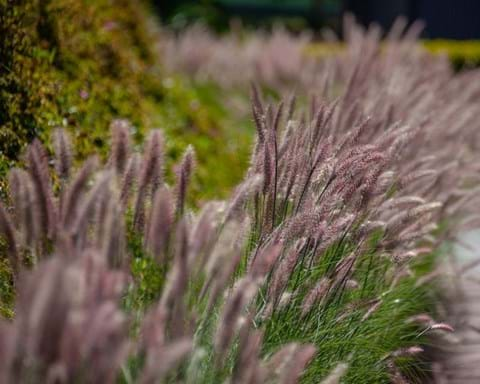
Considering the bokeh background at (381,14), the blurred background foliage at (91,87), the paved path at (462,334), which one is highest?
the blurred background foliage at (91,87)

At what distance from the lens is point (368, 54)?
473 centimetres

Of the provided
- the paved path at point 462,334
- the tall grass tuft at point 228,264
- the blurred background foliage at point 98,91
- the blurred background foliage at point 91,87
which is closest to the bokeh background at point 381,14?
the blurred background foliage at point 98,91

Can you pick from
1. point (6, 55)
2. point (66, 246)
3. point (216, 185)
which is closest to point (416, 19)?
point (216, 185)

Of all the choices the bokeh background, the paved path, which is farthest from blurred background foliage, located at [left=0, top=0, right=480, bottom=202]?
the bokeh background

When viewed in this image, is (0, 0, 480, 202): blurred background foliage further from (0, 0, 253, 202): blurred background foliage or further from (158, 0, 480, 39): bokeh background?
(158, 0, 480, 39): bokeh background

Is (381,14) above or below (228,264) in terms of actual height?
below

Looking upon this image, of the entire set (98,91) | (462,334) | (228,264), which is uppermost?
(228,264)

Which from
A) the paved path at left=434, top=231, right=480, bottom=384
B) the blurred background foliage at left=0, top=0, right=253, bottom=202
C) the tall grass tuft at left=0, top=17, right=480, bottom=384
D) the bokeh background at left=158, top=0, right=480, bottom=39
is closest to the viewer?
the tall grass tuft at left=0, top=17, right=480, bottom=384

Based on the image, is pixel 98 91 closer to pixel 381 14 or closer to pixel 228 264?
pixel 228 264

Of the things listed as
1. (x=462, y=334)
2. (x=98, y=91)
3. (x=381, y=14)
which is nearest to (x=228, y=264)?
(x=462, y=334)

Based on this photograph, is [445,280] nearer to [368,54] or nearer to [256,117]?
[256,117]

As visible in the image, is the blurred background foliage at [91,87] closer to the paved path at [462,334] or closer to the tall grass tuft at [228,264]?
the tall grass tuft at [228,264]

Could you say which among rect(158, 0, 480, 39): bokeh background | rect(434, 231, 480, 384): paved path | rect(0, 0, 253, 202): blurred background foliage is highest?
rect(0, 0, 253, 202): blurred background foliage

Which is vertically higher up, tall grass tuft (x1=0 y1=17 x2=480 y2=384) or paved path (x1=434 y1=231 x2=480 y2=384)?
tall grass tuft (x1=0 y1=17 x2=480 y2=384)
